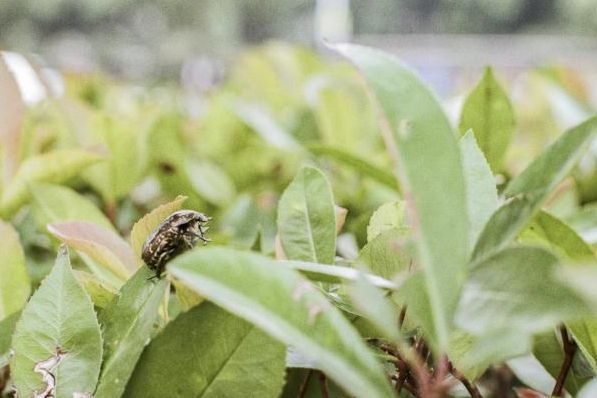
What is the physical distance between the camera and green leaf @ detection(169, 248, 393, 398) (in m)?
0.29

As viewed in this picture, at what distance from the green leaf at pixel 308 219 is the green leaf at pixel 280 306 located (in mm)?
139

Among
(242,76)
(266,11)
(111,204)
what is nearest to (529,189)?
(111,204)

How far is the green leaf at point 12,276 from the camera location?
54 centimetres

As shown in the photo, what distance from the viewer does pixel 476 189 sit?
401mm

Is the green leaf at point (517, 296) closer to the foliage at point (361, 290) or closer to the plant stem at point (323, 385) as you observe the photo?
the foliage at point (361, 290)

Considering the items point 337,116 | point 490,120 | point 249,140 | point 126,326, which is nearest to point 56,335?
point 126,326

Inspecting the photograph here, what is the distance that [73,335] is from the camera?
41 centimetres

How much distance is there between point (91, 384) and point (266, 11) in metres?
19.4

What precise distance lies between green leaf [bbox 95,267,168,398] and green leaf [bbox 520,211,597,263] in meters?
0.22

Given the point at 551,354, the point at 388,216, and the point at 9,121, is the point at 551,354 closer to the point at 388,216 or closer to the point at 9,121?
the point at 388,216

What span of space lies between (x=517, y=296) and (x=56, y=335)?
25cm

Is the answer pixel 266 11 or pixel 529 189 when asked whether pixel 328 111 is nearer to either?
pixel 529 189

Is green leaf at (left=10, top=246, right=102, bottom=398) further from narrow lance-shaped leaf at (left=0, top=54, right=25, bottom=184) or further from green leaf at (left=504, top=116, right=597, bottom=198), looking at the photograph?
narrow lance-shaped leaf at (left=0, top=54, right=25, bottom=184)

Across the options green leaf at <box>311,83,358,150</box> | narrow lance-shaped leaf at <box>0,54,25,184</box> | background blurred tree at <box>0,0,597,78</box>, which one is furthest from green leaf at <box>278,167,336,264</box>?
background blurred tree at <box>0,0,597,78</box>
